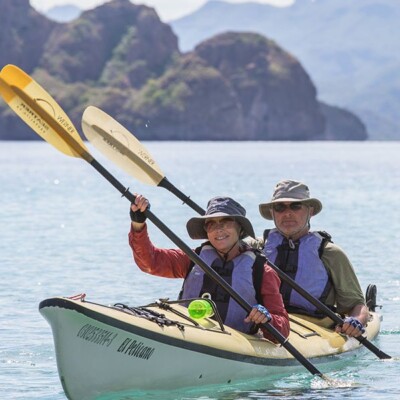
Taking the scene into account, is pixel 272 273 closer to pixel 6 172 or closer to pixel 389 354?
pixel 389 354

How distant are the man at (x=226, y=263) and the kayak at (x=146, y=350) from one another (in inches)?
9.6

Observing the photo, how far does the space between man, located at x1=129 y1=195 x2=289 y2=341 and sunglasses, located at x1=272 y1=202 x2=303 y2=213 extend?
1122 mm

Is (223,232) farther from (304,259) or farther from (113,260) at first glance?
(113,260)

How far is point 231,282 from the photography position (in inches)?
358

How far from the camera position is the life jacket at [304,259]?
10367mm

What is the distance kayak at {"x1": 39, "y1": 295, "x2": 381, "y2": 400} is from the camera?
316 inches

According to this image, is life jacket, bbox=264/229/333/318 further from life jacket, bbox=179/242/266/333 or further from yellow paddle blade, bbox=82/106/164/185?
yellow paddle blade, bbox=82/106/164/185

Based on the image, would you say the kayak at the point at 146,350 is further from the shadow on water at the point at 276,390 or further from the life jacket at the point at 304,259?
the life jacket at the point at 304,259

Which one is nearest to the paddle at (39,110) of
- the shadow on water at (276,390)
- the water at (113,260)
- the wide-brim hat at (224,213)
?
the wide-brim hat at (224,213)

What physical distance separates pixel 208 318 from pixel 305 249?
5.65ft

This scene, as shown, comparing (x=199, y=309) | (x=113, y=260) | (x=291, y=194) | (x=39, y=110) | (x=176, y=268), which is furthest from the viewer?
(x=113, y=260)

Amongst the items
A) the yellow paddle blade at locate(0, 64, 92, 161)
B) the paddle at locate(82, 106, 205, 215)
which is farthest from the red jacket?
the paddle at locate(82, 106, 205, 215)

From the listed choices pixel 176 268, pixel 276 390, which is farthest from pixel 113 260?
pixel 276 390

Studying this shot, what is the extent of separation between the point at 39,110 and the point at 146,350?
289 centimetres
